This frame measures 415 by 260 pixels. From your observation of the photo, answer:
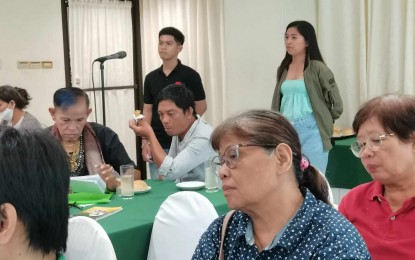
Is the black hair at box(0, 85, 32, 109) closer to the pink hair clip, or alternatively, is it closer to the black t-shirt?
the black t-shirt

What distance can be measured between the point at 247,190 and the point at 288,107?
2.38 m

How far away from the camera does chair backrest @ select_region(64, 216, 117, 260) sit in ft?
5.11

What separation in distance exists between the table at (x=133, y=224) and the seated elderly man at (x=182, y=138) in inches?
14.8

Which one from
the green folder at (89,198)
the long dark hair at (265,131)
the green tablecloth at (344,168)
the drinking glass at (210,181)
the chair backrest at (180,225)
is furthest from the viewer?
the green tablecloth at (344,168)

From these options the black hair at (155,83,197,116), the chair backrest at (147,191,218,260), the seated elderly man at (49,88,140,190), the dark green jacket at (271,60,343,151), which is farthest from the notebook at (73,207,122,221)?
the dark green jacket at (271,60,343,151)

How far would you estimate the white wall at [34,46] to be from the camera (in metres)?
4.91

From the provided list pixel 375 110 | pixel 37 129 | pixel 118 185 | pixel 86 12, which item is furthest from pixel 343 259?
pixel 86 12

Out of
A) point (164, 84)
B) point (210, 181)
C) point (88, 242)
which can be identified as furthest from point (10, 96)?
point (88, 242)

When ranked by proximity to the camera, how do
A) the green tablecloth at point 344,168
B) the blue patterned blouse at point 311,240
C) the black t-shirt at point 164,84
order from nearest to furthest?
the blue patterned blouse at point 311,240 → the green tablecloth at point 344,168 → the black t-shirt at point 164,84

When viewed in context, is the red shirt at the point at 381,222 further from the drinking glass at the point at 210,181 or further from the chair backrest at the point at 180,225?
the drinking glass at the point at 210,181

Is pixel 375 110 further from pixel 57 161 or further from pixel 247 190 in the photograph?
pixel 57 161

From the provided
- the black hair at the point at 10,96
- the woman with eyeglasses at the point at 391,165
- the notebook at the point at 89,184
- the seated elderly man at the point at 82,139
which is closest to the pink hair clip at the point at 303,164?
the woman with eyeglasses at the point at 391,165

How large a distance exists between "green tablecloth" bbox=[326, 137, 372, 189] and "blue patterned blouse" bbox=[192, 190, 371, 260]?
8.64 feet

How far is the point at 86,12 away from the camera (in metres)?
5.57
